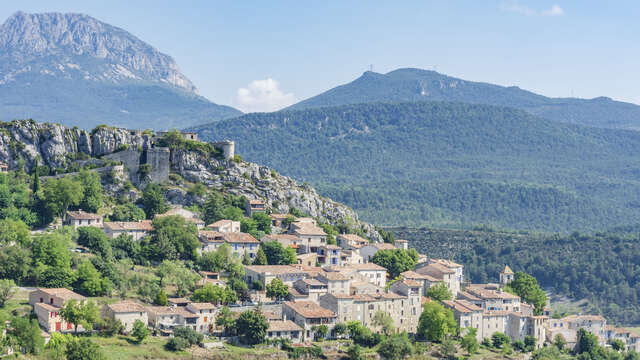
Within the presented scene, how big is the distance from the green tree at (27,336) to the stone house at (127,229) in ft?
90.0

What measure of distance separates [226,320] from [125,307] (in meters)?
9.22

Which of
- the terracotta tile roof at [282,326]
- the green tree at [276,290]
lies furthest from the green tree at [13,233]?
the terracotta tile roof at [282,326]

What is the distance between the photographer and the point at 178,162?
399 feet

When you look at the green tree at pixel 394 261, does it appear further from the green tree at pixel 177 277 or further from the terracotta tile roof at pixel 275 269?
the green tree at pixel 177 277

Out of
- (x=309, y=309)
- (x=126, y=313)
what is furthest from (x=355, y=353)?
(x=126, y=313)

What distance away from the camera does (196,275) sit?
94.3m

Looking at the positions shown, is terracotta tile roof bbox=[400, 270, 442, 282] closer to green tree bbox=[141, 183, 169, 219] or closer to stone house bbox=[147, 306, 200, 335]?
stone house bbox=[147, 306, 200, 335]

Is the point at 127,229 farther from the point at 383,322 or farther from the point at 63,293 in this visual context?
the point at 383,322

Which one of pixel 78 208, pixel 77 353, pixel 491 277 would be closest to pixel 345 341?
pixel 77 353

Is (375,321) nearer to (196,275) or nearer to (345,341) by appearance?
(345,341)

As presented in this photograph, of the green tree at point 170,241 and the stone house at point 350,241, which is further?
the stone house at point 350,241

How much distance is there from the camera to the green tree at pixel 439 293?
329 ft

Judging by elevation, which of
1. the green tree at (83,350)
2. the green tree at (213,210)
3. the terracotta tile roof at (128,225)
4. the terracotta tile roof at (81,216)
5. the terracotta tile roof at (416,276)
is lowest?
the green tree at (83,350)

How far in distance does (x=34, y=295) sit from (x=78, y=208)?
27.0 m
